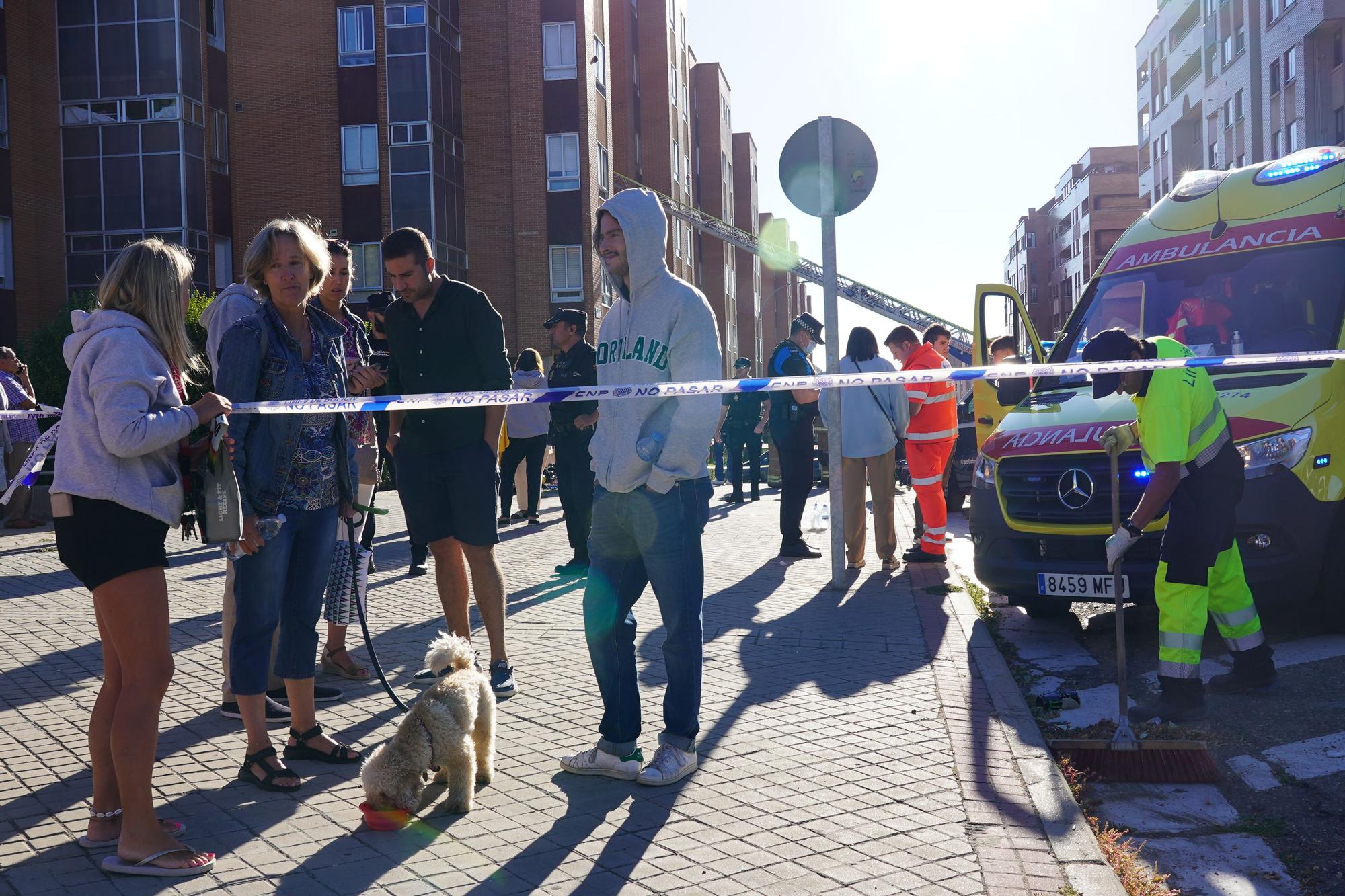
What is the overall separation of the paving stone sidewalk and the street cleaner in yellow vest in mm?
897

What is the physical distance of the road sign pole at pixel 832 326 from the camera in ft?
27.6

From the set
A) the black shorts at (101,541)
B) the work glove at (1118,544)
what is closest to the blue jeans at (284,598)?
the black shorts at (101,541)

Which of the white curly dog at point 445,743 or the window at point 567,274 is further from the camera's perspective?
the window at point 567,274

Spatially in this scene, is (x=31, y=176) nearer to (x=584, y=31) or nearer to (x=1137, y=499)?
(x=584, y=31)

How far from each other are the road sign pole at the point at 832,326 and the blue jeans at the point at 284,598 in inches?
185

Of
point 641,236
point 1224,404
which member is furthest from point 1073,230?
point 641,236

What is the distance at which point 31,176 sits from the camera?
31.0 m

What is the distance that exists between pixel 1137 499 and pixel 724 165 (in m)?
65.0

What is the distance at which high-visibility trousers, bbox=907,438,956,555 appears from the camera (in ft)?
31.3

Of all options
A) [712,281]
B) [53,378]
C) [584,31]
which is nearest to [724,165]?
[712,281]

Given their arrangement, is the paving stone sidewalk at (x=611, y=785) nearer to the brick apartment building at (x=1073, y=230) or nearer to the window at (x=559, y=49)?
the window at (x=559, y=49)

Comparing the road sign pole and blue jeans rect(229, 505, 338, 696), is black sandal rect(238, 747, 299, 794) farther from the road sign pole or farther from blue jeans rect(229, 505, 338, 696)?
the road sign pole

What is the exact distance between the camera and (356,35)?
36.3m

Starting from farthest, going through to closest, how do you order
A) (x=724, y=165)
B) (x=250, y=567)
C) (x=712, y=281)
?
(x=724, y=165) → (x=712, y=281) → (x=250, y=567)
